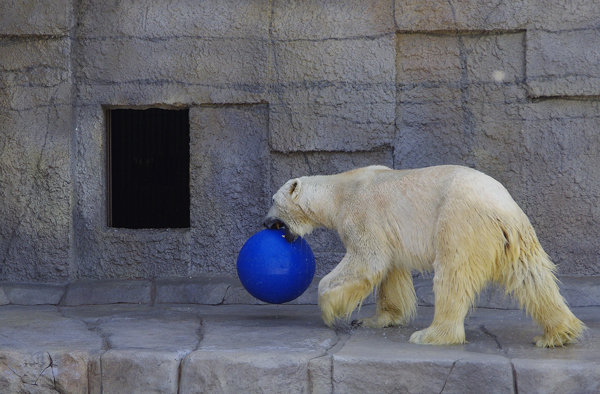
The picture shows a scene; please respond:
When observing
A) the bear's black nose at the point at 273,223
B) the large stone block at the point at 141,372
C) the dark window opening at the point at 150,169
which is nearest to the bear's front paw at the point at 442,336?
the bear's black nose at the point at 273,223

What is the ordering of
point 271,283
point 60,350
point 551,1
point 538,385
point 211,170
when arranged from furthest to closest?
point 211,170, point 551,1, point 271,283, point 60,350, point 538,385

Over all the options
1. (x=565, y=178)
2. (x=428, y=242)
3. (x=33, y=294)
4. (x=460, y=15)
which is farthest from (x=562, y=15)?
(x=33, y=294)

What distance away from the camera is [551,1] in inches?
203

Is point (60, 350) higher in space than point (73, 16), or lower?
lower

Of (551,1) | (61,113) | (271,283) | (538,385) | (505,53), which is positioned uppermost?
(551,1)

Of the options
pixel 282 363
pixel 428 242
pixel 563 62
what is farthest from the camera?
pixel 563 62

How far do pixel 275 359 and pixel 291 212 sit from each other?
128 centimetres

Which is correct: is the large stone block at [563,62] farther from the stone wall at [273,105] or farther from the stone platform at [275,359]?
the stone platform at [275,359]

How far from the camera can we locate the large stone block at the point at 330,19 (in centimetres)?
527

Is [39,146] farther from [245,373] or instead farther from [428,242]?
[428,242]

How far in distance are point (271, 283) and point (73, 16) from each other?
2906 mm

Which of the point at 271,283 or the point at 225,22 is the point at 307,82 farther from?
the point at 271,283

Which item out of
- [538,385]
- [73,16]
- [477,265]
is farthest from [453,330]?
[73,16]

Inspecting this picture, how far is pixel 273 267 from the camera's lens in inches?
162
